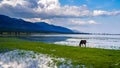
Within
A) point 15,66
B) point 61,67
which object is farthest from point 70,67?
point 15,66

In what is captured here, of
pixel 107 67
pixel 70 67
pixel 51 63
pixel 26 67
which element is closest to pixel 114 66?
pixel 107 67

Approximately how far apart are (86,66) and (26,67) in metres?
5.11

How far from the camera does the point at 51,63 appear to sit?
23.2 meters

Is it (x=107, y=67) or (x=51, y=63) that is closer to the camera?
(x=107, y=67)

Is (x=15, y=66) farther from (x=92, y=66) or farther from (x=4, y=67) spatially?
(x=92, y=66)

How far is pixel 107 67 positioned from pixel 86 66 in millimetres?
1782

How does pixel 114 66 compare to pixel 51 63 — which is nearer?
pixel 114 66

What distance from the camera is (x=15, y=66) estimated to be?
21500mm

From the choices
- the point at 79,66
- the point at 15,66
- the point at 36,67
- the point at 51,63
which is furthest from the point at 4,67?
the point at 79,66

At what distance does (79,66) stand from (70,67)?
38.3 inches

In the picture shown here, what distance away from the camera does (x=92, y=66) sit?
22047 mm

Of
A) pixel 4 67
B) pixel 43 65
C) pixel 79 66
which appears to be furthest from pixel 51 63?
pixel 4 67

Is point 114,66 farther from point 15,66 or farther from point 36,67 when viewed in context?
point 15,66

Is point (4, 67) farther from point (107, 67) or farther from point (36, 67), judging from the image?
point (107, 67)
